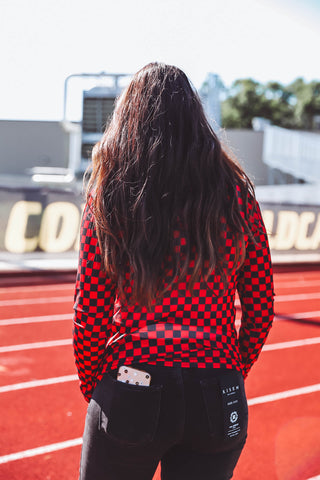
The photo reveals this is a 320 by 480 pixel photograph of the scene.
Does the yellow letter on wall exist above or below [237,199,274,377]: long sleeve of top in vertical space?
below

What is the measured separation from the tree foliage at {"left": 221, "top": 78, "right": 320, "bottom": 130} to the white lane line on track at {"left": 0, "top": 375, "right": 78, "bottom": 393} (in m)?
51.3

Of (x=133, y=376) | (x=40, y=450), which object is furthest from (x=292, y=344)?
(x=133, y=376)

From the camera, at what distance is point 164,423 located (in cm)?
117

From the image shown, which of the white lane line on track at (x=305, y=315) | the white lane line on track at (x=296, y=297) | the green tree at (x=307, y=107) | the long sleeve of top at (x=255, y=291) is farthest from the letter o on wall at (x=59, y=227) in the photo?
the green tree at (x=307, y=107)

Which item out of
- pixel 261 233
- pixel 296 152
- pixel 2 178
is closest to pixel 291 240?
pixel 261 233

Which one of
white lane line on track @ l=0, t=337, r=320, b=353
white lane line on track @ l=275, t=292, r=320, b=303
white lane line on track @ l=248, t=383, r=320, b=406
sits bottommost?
white lane line on track @ l=275, t=292, r=320, b=303

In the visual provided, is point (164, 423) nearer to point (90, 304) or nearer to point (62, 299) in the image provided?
point (90, 304)

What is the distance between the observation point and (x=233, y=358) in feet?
4.17

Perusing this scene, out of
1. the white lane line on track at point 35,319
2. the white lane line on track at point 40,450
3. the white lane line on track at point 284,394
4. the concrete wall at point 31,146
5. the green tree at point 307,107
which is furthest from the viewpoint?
the green tree at point 307,107

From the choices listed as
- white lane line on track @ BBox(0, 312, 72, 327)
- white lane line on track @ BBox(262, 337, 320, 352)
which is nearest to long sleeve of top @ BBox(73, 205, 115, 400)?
white lane line on track @ BBox(262, 337, 320, 352)

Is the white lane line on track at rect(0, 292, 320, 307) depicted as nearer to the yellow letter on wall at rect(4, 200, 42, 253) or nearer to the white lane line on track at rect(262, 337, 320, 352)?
the white lane line on track at rect(262, 337, 320, 352)

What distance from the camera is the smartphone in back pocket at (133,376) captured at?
1.17 metres

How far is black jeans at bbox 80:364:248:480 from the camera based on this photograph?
1165mm

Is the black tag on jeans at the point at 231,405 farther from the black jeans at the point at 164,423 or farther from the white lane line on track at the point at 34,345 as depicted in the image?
the white lane line on track at the point at 34,345
